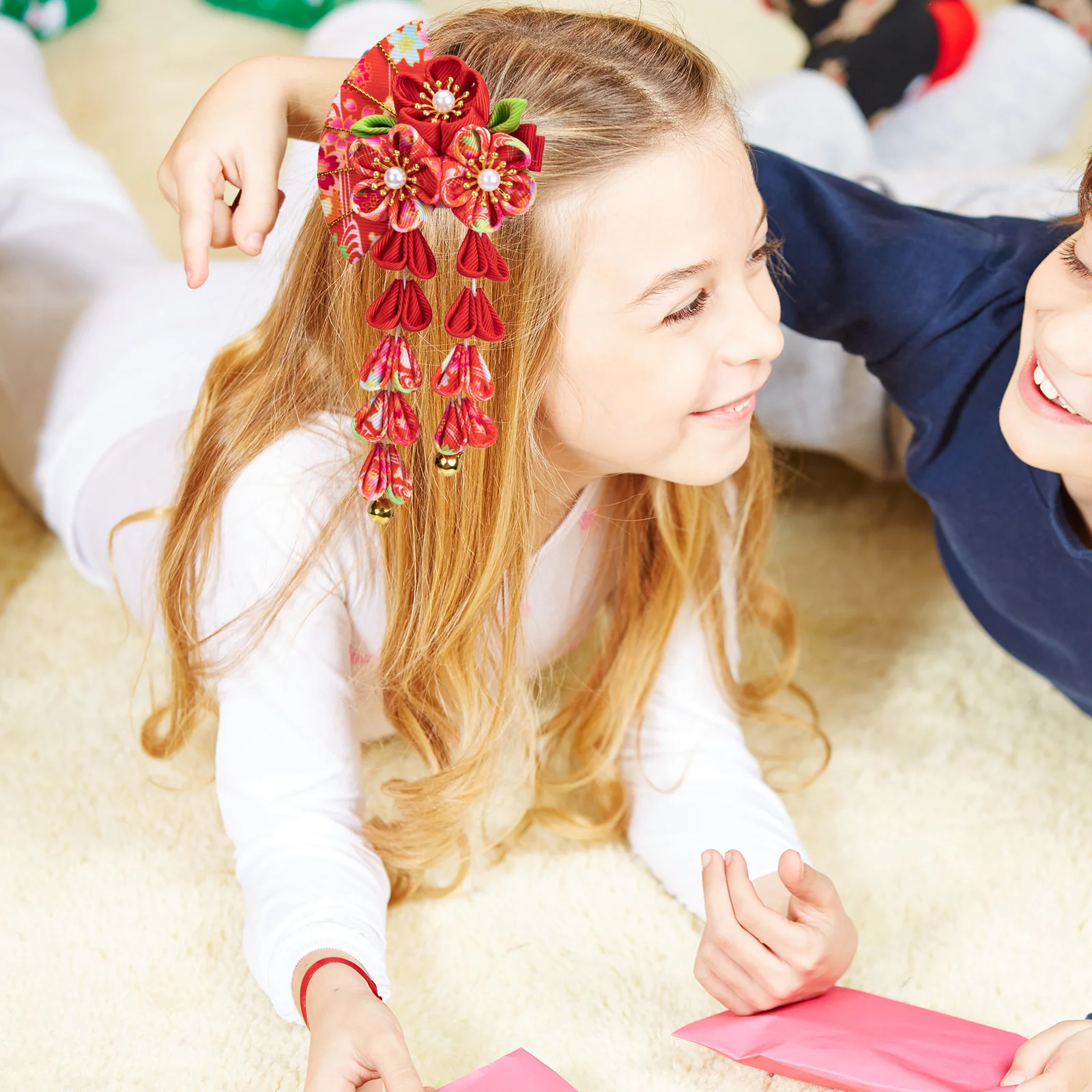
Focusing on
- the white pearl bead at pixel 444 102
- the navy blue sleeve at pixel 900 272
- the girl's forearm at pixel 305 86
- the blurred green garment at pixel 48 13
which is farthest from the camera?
the blurred green garment at pixel 48 13

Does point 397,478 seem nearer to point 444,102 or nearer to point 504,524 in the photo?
point 504,524

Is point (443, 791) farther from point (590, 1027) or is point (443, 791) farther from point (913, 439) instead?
point (913, 439)

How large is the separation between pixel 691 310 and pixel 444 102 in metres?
0.19

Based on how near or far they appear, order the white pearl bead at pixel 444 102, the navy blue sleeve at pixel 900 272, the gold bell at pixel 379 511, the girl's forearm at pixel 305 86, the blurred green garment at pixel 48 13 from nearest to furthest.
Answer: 1. the white pearl bead at pixel 444 102
2. the gold bell at pixel 379 511
3. the girl's forearm at pixel 305 86
4. the navy blue sleeve at pixel 900 272
5. the blurred green garment at pixel 48 13

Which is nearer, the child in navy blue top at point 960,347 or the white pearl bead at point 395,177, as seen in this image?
the white pearl bead at point 395,177

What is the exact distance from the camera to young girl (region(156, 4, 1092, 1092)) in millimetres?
884

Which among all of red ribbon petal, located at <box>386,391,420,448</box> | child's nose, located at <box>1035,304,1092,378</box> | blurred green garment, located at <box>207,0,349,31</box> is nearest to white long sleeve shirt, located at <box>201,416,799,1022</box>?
red ribbon petal, located at <box>386,391,420,448</box>

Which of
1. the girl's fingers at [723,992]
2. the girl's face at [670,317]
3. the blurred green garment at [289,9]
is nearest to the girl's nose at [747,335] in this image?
the girl's face at [670,317]

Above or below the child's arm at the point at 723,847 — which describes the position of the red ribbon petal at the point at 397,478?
above

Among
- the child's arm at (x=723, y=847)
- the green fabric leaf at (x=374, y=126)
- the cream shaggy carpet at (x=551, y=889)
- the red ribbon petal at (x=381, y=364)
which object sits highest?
the green fabric leaf at (x=374, y=126)

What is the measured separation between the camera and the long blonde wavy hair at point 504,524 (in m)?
0.70

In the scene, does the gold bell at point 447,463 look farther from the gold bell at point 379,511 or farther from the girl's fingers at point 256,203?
the girl's fingers at point 256,203

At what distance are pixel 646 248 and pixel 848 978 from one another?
0.50 m

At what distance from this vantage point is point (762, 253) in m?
0.76
